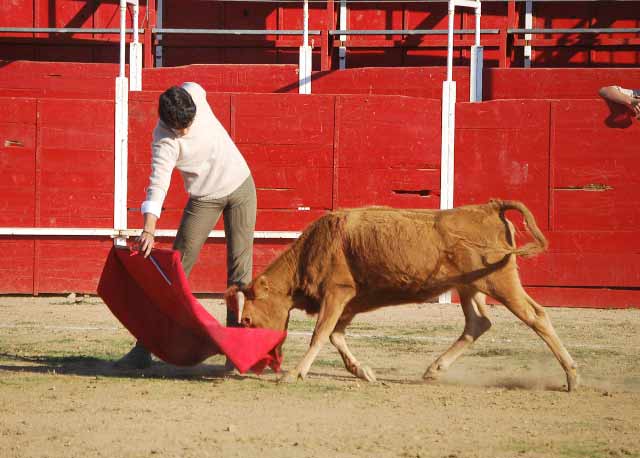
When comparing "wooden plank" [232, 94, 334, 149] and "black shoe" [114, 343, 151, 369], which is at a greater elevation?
"wooden plank" [232, 94, 334, 149]

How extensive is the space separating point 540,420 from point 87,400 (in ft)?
6.19

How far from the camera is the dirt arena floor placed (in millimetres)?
4008

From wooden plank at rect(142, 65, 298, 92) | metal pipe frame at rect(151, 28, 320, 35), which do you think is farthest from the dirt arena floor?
metal pipe frame at rect(151, 28, 320, 35)

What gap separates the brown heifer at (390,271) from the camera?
531 cm

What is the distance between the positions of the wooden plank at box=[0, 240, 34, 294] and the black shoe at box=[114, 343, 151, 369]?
4.19 m

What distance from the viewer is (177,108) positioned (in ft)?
16.8

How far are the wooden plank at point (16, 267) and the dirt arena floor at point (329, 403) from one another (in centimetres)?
236

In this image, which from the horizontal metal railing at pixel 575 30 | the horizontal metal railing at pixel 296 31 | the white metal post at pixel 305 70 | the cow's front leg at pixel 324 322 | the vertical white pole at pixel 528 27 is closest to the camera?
the cow's front leg at pixel 324 322

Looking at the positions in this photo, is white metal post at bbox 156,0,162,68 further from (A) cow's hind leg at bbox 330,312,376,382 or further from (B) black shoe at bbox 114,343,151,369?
(A) cow's hind leg at bbox 330,312,376,382

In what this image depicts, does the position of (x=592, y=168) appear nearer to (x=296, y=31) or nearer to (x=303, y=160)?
(x=303, y=160)

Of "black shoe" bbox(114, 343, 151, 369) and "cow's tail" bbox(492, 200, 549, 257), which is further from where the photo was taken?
"black shoe" bbox(114, 343, 151, 369)

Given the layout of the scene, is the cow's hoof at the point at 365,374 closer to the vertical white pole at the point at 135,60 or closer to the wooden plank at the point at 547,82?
the vertical white pole at the point at 135,60

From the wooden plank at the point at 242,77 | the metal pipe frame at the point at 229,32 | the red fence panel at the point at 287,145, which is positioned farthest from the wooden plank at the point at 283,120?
the metal pipe frame at the point at 229,32

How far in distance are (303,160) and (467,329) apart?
13.9 feet
